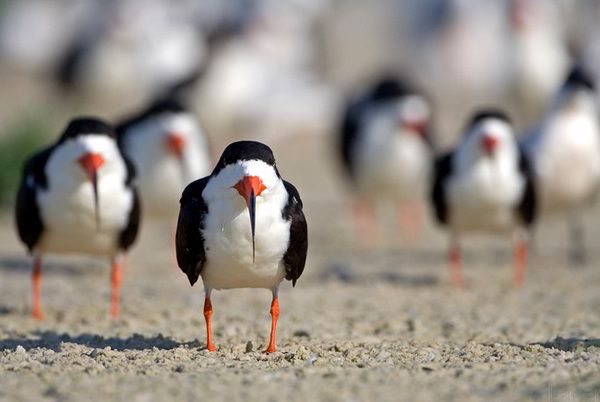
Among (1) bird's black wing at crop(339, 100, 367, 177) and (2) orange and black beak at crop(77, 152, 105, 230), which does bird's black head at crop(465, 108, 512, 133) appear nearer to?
(1) bird's black wing at crop(339, 100, 367, 177)

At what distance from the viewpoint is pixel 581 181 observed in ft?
32.0

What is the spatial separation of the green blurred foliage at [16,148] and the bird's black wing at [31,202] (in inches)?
168

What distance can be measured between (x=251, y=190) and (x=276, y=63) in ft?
43.8

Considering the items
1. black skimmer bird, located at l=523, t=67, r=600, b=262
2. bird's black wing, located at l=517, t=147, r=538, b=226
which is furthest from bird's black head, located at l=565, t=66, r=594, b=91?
bird's black wing, located at l=517, t=147, r=538, b=226

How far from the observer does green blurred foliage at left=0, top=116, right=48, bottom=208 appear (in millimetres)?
11445

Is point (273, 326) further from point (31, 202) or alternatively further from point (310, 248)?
point (310, 248)

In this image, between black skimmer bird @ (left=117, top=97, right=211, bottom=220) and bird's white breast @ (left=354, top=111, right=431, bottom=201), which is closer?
black skimmer bird @ (left=117, top=97, right=211, bottom=220)

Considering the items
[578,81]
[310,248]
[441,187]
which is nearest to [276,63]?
[310,248]

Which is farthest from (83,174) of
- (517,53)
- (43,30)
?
(43,30)

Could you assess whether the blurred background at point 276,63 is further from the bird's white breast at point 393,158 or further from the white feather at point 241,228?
the white feather at point 241,228

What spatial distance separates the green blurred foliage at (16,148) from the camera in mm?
11445

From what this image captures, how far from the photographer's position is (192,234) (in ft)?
18.0

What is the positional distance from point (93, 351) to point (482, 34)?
54.3 ft

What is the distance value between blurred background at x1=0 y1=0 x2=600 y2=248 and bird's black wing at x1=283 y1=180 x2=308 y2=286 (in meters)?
6.00
